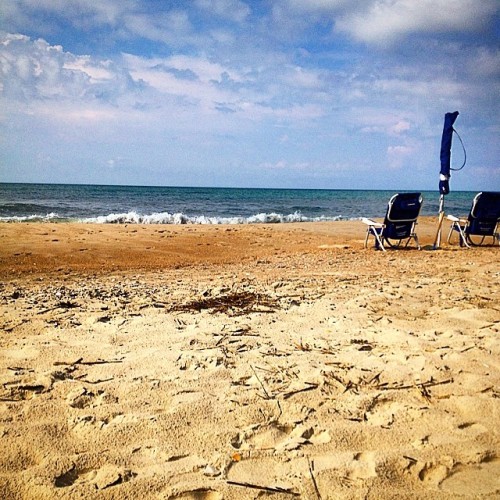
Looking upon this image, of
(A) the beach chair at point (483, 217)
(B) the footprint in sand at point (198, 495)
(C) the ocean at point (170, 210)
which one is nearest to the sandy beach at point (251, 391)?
(B) the footprint in sand at point (198, 495)

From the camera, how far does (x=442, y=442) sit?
1825 mm

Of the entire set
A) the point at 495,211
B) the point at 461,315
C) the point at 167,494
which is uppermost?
the point at 495,211

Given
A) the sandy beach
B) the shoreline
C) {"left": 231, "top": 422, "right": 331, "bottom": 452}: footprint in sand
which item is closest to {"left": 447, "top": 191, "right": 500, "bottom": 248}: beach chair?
the shoreline

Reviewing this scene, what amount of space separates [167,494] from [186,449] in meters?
0.26

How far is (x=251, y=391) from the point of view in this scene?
88.4 inches

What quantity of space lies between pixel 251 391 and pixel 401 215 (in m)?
7.96

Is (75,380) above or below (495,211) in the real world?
below

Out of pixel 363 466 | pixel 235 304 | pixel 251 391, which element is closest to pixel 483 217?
pixel 235 304

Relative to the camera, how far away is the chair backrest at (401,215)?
9.12 metres

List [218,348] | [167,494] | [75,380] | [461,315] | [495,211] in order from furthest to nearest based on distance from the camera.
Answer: [495,211] → [461,315] → [218,348] → [75,380] → [167,494]

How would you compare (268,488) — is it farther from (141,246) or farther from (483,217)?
(483,217)

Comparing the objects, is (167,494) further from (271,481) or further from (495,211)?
(495,211)

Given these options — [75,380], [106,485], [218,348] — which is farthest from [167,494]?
[218,348]

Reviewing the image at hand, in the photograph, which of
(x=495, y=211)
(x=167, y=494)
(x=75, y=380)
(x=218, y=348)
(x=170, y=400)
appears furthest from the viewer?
(x=495, y=211)
